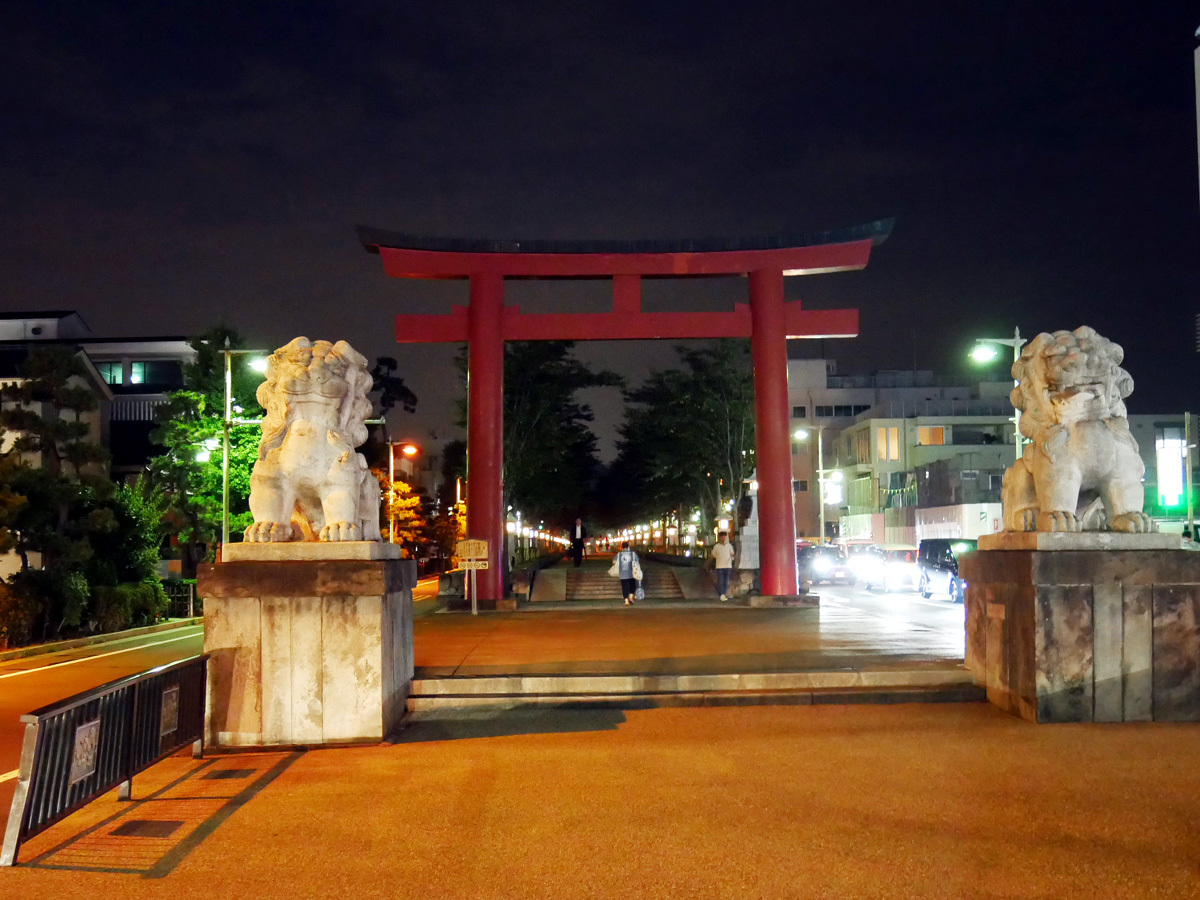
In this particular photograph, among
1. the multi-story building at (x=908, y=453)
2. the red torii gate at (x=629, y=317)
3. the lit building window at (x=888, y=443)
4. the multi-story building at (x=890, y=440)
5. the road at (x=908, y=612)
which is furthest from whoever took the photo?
the lit building window at (x=888, y=443)

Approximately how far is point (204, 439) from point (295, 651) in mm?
23886

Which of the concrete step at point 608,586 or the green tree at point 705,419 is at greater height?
the green tree at point 705,419

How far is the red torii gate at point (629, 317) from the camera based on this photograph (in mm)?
22719

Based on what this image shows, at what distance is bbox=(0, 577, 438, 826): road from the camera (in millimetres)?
9273

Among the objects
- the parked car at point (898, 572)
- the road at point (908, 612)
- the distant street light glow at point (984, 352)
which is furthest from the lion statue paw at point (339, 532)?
the parked car at point (898, 572)

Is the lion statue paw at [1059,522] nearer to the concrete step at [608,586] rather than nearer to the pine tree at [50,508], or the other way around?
the pine tree at [50,508]

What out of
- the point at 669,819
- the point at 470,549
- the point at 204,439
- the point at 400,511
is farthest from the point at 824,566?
the point at 669,819

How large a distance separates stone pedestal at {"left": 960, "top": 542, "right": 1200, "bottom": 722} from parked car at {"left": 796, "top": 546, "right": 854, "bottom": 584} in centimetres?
2922

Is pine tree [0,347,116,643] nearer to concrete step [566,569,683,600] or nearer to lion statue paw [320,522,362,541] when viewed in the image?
concrete step [566,569,683,600]

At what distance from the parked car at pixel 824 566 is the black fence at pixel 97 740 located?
31.8 metres

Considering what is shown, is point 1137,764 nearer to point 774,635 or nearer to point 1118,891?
point 1118,891

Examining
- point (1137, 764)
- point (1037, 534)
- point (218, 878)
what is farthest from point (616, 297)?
point (218, 878)

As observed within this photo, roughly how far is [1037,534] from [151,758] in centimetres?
679

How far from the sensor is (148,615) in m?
23.9
